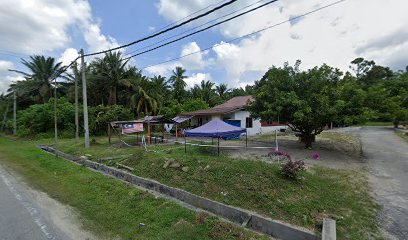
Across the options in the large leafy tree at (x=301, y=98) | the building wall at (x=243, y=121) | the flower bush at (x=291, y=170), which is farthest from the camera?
the building wall at (x=243, y=121)

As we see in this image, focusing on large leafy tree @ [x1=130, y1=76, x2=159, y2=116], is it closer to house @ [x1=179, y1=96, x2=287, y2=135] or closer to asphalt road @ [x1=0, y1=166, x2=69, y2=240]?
house @ [x1=179, y1=96, x2=287, y2=135]

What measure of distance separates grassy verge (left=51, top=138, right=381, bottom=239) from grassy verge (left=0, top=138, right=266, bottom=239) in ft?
2.89

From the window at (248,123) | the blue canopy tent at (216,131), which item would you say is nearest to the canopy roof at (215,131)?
the blue canopy tent at (216,131)

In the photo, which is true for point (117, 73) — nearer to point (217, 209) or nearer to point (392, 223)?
point (217, 209)

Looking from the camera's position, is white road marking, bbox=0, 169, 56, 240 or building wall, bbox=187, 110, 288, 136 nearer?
white road marking, bbox=0, 169, 56, 240

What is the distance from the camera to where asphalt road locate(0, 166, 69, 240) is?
14.4ft

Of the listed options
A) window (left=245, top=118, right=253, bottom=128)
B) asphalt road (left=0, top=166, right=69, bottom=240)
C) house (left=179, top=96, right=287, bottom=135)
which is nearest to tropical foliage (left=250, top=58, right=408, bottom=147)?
house (left=179, top=96, right=287, bottom=135)

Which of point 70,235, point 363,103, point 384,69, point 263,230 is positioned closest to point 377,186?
point 263,230

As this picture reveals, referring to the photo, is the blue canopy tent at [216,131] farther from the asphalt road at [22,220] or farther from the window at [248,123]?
the window at [248,123]

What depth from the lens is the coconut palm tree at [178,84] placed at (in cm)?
4181

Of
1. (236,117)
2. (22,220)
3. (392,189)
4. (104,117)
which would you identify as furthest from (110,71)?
(392,189)

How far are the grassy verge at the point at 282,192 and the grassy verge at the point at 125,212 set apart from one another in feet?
2.89

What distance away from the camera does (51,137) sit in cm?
2577

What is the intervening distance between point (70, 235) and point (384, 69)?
58.3 metres
